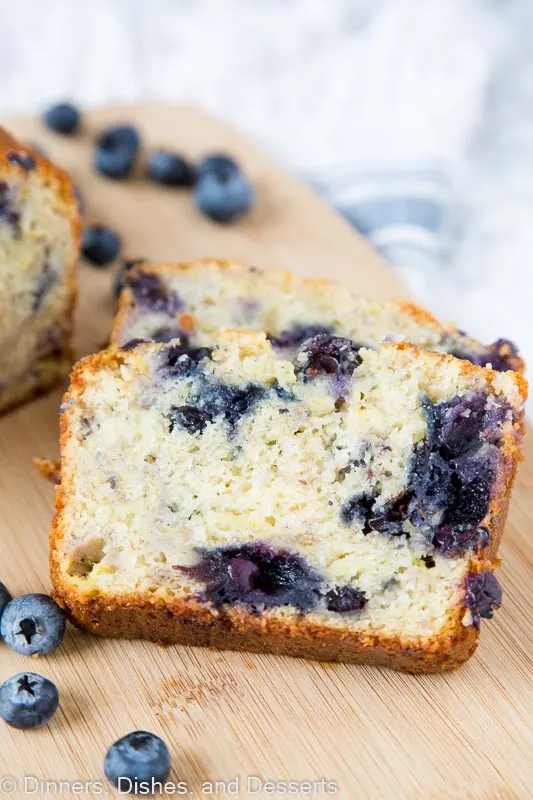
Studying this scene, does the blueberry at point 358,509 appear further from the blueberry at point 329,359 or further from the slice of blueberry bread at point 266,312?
the slice of blueberry bread at point 266,312

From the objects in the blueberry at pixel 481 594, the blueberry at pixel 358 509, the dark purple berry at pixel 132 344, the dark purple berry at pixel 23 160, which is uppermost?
the dark purple berry at pixel 23 160

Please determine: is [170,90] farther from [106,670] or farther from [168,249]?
[106,670]

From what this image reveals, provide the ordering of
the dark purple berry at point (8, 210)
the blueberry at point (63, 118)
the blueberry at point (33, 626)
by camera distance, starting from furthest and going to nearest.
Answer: the blueberry at point (63, 118), the dark purple berry at point (8, 210), the blueberry at point (33, 626)

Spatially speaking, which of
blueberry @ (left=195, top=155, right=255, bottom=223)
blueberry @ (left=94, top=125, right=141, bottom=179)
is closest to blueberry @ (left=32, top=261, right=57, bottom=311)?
blueberry @ (left=195, top=155, right=255, bottom=223)

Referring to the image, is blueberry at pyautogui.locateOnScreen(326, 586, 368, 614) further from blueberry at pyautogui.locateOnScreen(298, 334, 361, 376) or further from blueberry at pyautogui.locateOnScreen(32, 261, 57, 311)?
blueberry at pyautogui.locateOnScreen(32, 261, 57, 311)

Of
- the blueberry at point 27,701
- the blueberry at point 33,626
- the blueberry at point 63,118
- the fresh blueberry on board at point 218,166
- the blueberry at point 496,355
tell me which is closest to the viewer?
the blueberry at point 27,701

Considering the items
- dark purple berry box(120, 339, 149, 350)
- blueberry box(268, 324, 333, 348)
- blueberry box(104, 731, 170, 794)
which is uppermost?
blueberry box(268, 324, 333, 348)

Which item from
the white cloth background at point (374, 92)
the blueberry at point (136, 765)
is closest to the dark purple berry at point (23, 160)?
the white cloth background at point (374, 92)
